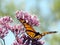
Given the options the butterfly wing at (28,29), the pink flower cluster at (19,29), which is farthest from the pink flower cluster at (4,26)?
the butterfly wing at (28,29)

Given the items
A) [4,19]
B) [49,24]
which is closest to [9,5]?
[49,24]

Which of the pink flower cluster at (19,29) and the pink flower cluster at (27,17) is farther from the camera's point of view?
the pink flower cluster at (27,17)

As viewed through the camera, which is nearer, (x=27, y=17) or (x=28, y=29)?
(x=28, y=29)

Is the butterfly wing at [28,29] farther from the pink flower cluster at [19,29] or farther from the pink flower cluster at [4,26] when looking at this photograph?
the pink flower cluster at [4,26]

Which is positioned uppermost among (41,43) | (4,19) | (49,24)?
(4,19)

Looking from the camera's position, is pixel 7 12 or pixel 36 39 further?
pixel 7 12

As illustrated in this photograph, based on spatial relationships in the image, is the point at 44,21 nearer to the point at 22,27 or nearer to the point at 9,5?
the point at 9,5

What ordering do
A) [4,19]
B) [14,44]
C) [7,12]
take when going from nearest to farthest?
1. [14,44]
2. [4,19]
3. [7,12]

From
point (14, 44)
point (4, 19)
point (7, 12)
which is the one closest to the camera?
point (14, 44)

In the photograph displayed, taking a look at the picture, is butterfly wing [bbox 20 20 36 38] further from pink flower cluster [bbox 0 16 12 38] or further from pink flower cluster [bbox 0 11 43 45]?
pink flower cluster [bbox 0 16 12 38]

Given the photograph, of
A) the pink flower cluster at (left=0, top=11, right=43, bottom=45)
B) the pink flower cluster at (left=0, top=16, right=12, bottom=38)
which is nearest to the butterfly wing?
the pink flower cluster at (left=0, top=11, right=43, bottom=45)

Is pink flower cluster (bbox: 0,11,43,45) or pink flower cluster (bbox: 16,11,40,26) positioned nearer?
pink flower cluster (bbox: 0,11,43,45)
